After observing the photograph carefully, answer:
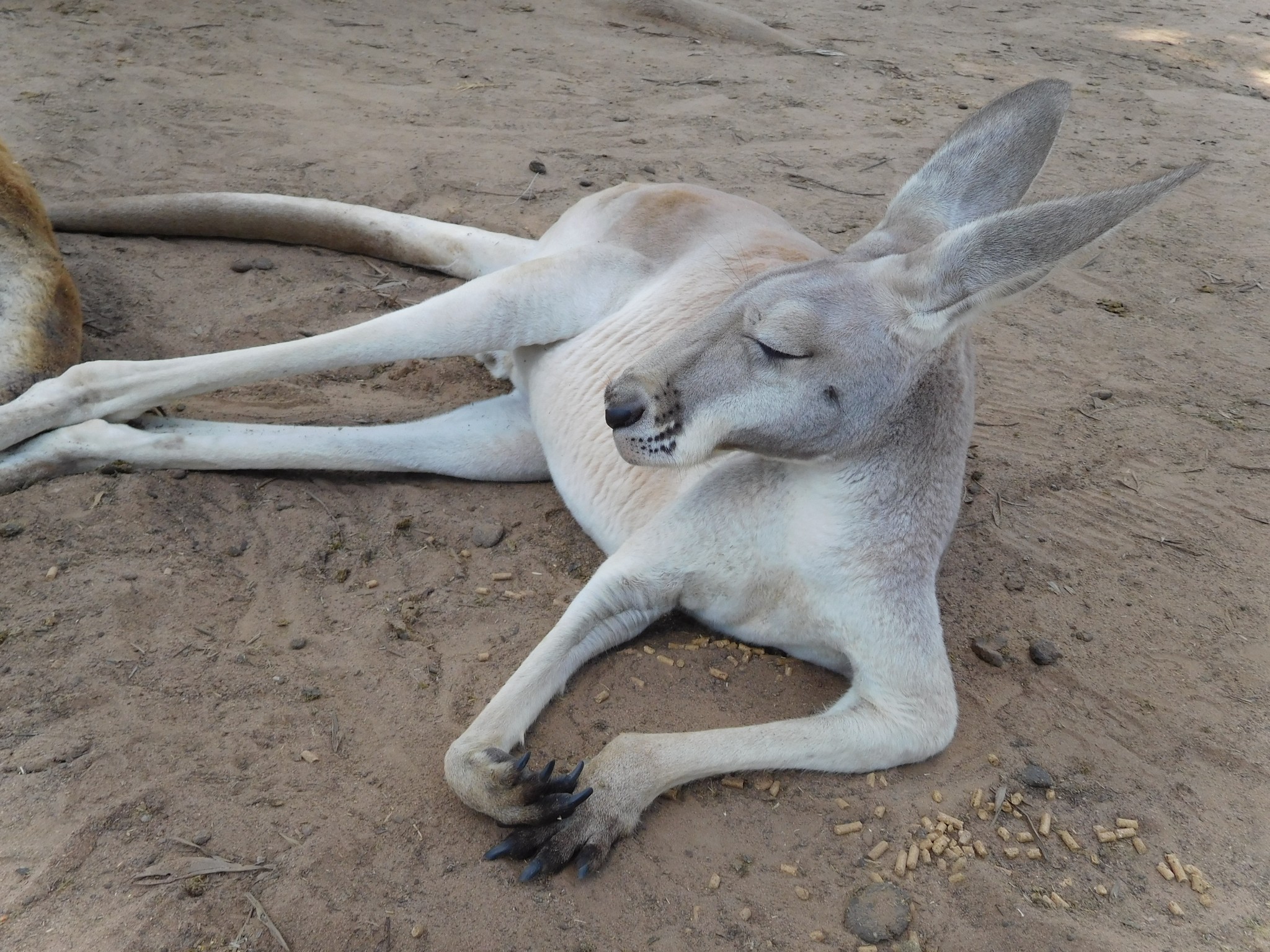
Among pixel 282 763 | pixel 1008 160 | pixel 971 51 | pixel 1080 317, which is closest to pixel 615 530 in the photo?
pixel 282 763

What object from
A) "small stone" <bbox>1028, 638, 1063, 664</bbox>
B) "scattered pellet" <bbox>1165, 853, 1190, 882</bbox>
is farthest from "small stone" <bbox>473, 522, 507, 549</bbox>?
"scattered pellet" <bbox>1165, 853, 1190, 882</bbox>

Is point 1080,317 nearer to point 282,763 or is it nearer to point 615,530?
point 615,530

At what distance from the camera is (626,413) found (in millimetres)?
2412

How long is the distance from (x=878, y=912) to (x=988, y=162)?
1929mm

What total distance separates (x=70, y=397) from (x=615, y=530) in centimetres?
166

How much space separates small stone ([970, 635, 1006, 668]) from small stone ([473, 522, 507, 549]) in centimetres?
141

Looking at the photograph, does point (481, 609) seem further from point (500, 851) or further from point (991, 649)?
point (991, 649)

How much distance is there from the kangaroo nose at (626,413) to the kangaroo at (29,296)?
203cm

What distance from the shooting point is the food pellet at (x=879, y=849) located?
2.34 m

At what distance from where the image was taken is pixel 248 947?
1945mm

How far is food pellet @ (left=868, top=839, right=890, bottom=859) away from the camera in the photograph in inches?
92.0

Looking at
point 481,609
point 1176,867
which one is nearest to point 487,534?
point 481,609

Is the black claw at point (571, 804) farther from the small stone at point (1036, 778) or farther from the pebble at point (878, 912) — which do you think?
the small stone at point (1036, 778)

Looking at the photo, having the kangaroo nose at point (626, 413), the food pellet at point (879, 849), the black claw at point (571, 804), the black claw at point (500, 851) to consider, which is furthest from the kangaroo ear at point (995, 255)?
the black claw at point (500, 851)
